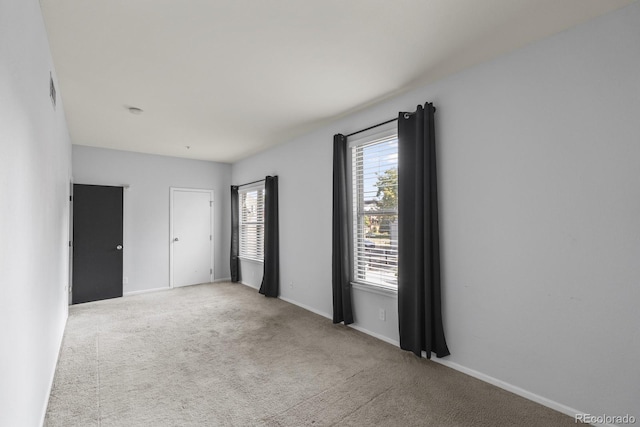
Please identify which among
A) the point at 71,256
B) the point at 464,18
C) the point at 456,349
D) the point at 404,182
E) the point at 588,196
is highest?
the point at 464,18

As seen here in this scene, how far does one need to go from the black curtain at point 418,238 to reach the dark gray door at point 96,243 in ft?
16.4

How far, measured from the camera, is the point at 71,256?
16.1 feet

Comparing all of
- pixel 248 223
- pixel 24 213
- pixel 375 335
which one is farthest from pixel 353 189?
pixel 248 223

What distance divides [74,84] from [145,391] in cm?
287

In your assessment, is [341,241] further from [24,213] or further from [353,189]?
[24,213]

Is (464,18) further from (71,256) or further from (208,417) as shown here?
(71,256)

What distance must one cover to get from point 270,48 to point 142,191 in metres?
4.56

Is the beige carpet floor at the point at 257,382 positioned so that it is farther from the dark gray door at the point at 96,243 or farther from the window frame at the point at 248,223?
the window frame at the point at 248,223

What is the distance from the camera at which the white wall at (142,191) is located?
17.3 ft

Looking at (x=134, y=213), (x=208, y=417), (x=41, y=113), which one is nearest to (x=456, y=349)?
(x=208, y=417)

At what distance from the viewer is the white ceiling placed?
190cm

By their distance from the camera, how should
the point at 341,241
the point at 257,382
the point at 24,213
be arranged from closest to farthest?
the point at 24,213, the point at 257,382, the point at 341,241

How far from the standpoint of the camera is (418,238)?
283 cm

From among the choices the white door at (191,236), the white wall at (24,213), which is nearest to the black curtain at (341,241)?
the white wall at (24,213)
